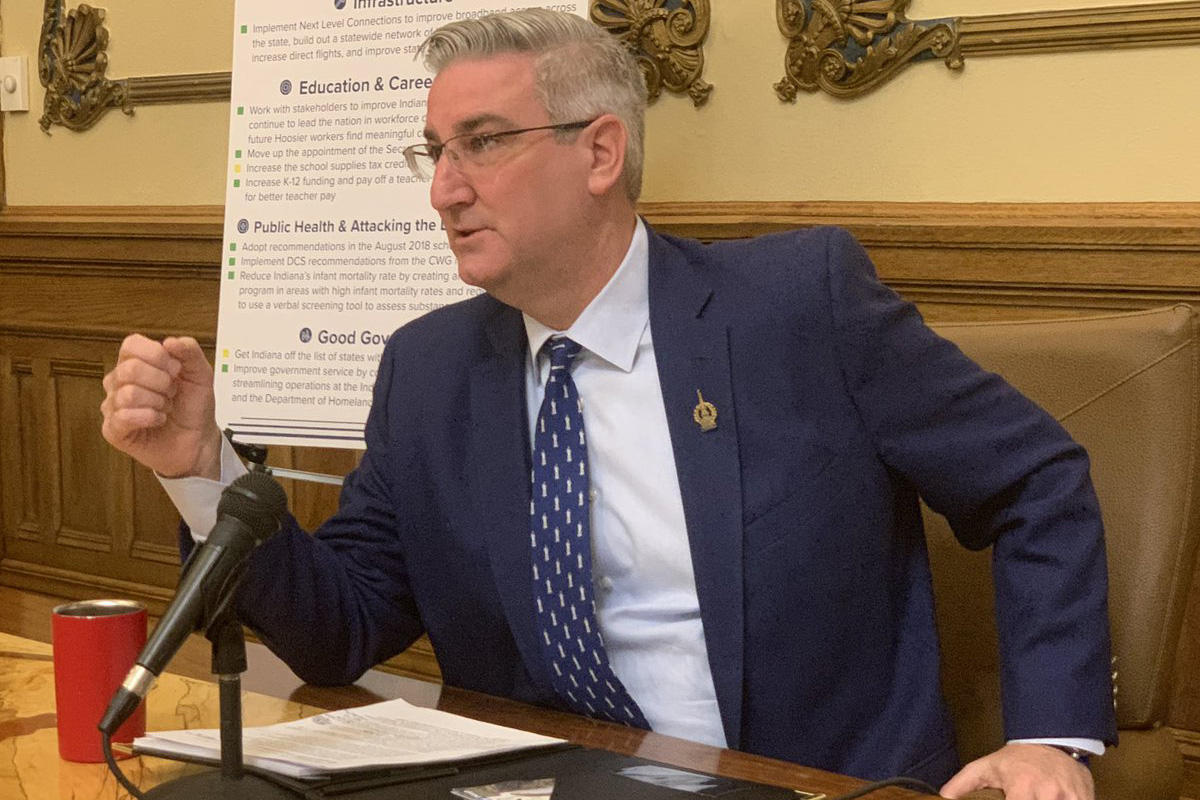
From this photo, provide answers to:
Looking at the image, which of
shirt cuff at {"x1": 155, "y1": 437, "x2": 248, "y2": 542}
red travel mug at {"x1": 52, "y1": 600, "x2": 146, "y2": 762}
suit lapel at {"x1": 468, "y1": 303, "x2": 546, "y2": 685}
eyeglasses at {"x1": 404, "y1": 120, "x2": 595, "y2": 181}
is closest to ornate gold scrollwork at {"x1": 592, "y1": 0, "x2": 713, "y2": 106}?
eyeglasses at {"x1": 404, "y1": 120, "x2": 595, "y2": 181}

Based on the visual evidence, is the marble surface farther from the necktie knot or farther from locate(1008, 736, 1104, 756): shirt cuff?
locate(1008, 736, 1104, 756): shirt cuff

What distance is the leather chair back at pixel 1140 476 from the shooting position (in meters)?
1.49

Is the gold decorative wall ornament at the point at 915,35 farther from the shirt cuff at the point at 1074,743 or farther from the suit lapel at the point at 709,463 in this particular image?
the shirt cuff at the point at 1074,743

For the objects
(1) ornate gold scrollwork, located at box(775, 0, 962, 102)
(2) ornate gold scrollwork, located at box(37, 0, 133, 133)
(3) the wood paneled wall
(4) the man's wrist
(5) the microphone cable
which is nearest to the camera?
(5) the microphone cable

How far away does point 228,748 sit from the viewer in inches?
44.2

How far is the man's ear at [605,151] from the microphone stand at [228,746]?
35.0 inches

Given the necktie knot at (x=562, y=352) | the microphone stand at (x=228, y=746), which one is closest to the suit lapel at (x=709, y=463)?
the necktie knot at (x=562, y=352)

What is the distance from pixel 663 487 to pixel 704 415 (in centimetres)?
10

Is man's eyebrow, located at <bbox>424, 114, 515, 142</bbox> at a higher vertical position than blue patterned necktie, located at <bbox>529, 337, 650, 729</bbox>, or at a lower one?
higher

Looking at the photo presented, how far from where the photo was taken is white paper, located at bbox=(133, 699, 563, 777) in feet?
3.77

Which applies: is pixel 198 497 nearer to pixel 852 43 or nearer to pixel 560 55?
pixel 560 55

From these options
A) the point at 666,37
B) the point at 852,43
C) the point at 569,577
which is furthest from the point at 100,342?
the point at 569,577

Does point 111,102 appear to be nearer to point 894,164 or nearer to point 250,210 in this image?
point 250,210

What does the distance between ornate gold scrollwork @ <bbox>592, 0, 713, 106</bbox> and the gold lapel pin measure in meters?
1.42
